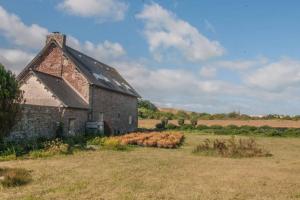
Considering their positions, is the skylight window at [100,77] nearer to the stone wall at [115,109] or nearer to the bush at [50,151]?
the stone wall at [115,109]

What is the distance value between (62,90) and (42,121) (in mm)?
6938

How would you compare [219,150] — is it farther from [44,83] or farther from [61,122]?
[44,83]

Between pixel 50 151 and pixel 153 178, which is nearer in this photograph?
pixel 153 178

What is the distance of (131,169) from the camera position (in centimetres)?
1623

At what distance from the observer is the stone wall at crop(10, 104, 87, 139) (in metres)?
23.7

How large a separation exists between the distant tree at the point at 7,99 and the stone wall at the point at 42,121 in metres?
5.03

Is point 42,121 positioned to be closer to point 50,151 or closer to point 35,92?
point 35,92

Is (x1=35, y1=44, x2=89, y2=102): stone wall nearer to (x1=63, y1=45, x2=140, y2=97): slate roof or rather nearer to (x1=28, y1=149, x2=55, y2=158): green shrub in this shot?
(x1=63, y1=45, x2=140, y2=97): slate roof

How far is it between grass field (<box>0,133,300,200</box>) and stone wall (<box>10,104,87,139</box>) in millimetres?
4963

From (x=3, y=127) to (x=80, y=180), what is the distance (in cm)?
461

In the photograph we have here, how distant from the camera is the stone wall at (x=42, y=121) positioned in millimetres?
23667

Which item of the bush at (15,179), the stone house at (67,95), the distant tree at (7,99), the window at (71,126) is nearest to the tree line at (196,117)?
the stone house at (67,95)

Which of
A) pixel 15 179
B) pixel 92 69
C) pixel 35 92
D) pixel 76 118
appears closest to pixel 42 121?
pixel 35 92

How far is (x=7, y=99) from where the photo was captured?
53.5 feet
